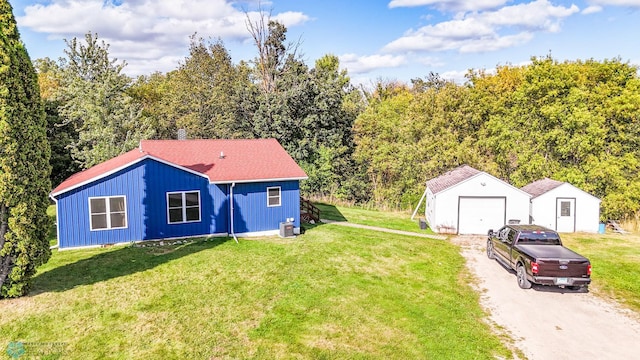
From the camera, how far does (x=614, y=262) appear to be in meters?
18.1

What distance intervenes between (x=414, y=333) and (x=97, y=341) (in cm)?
818

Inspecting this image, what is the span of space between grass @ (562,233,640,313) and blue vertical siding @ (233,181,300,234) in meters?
13.5

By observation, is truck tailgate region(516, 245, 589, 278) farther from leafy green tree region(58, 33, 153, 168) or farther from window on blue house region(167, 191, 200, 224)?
leafy green tree region(58, 33, 153, 168)

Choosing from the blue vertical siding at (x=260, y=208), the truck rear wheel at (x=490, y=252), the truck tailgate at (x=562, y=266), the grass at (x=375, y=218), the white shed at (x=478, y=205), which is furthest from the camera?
the grass at (x=375, y=218)

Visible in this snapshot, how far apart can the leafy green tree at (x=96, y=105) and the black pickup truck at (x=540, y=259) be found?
89.6ft

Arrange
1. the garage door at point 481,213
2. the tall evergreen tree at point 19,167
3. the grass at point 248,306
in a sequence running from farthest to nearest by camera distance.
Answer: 1. the garage door at point 481,213
2. the tall evergreen tree at point 19,167
3. the grass at point 248,306

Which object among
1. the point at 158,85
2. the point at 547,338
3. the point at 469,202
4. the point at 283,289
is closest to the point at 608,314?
the point at 547,338

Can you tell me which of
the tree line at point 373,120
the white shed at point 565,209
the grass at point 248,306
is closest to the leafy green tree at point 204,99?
the tree line at point 373,120

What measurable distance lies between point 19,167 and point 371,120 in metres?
33.3

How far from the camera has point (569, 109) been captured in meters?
30.9

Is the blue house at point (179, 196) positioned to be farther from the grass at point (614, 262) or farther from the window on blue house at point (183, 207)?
the grass at point (614, 262)

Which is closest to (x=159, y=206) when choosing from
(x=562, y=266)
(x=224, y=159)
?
(x=224, y=159)

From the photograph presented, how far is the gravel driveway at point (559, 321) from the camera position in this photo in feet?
33.3

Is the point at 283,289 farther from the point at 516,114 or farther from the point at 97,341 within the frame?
the point at 516,114
